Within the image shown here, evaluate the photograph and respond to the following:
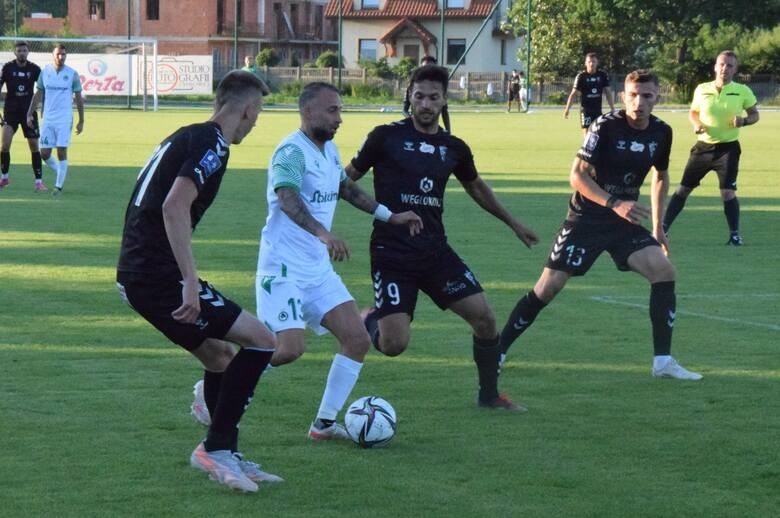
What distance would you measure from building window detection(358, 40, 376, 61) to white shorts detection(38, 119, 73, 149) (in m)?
72.9

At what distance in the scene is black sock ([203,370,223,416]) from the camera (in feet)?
21.5

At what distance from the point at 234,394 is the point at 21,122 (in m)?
16.5

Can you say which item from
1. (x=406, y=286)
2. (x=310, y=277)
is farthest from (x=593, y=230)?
(x=310, y=277)

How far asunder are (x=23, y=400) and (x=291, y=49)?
88201 millimetres

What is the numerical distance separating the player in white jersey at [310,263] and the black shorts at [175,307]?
906 millimetres

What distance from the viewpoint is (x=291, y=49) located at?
94.6 metres

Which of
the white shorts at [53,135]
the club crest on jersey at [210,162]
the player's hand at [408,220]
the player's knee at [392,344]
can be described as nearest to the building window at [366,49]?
the white shorts at [53,135]

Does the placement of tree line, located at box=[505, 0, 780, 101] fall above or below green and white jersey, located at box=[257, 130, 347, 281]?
above

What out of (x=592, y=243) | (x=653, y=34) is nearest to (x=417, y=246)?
(x=592, y=243)

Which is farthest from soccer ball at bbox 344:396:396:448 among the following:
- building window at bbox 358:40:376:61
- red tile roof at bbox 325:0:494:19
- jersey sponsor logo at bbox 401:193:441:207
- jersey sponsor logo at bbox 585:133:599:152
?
building window at bbox 358:40:376:61

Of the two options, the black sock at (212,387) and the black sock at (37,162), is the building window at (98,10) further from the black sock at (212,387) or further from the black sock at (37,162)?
the black sock at (212,387)

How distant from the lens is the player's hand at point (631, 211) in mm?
8453

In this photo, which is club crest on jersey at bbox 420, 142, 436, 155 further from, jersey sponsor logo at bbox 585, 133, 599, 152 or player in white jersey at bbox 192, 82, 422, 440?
jersey sponsor logo at bbox 585, 133, 599, 152

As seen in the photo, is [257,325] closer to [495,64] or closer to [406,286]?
[406,286]
